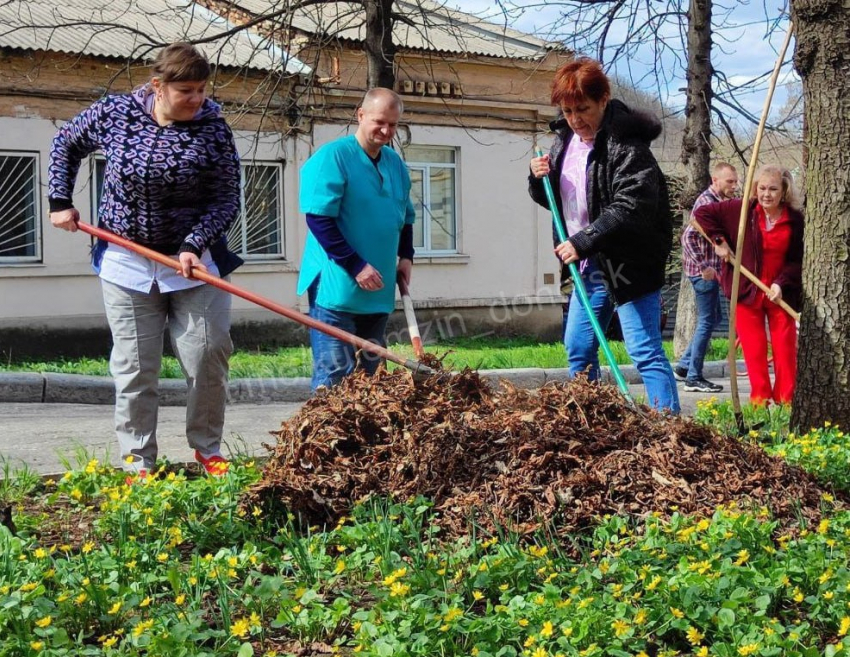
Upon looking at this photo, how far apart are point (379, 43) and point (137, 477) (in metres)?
6.71

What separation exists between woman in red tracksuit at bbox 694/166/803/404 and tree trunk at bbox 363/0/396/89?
12.5 ft

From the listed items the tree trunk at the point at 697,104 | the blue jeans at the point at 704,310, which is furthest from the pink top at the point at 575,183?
the tree trunk at the point at 697,104

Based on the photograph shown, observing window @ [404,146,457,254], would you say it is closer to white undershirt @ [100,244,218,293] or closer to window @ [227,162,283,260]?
Answer: window @ [227,162,283,260]

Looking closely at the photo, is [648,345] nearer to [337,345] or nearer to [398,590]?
[337,345]

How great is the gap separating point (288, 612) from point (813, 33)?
12.3 feet

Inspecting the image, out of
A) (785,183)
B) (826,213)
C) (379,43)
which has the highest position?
(379,43)

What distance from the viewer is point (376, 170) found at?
5.22 m

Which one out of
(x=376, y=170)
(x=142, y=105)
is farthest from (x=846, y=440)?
(x=142, y=105)

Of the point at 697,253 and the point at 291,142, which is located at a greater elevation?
the point at 291,142

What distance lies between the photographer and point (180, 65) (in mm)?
4391

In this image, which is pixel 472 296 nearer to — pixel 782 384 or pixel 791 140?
pixel 791 140

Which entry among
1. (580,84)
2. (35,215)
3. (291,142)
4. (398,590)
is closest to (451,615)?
(398,590)

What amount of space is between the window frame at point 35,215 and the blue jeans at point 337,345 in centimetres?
970

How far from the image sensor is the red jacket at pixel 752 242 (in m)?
7.48
